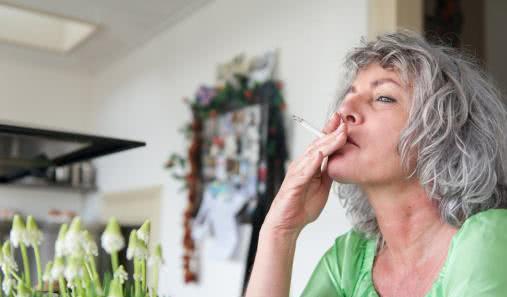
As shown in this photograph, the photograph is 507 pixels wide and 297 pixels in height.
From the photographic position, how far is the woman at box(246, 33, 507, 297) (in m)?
1.07

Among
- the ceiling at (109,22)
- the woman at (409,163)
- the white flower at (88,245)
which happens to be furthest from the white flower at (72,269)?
the ceiling at (109,22)

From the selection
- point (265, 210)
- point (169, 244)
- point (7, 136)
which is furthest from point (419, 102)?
point (169, 244)

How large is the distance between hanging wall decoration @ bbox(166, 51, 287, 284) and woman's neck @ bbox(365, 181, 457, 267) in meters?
1.51

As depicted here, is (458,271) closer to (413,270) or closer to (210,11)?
(413,270)

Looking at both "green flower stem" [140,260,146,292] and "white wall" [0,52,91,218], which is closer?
"green flower stem" [140,260,146,292]

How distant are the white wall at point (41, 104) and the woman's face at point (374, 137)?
4.09m

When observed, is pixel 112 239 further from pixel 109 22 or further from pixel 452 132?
pixel 109 22

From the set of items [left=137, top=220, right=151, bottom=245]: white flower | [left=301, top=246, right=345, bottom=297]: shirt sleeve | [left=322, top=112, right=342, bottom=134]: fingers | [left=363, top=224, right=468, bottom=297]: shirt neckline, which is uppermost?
[left=322, top=112, right=342, bottom=134]: fingers

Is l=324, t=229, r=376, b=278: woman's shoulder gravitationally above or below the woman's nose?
below

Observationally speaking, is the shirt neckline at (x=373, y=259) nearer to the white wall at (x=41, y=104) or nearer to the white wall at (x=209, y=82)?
the white wall at (x=209, y=82)

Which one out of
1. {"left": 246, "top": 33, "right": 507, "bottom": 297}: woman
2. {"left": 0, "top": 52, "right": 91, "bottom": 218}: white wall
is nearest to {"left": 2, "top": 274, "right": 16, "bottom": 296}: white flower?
{"left": 246, "top": 33, "right": 507, "bottom": 297}: woman

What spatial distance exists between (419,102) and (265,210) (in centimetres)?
165

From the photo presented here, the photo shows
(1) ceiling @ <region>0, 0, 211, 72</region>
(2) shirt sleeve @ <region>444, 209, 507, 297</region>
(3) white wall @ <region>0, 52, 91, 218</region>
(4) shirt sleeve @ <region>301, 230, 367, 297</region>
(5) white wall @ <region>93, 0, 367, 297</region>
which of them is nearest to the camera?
(2) shirt sleeve @ <region>444, 209, 507, 297</region>

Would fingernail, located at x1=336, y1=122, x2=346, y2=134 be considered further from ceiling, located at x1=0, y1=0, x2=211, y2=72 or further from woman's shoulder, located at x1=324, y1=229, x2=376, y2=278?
ceiling, located at x1=0, y1=0, x2=211, y2=72
